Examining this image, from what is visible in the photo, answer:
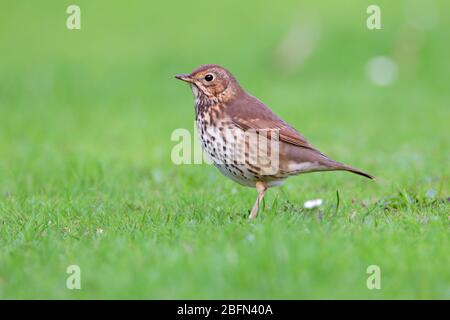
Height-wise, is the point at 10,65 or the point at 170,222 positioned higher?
the point at 10,65

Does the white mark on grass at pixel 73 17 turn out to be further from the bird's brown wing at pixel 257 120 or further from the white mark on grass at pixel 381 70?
the bird's brown wing at pixel 257 120

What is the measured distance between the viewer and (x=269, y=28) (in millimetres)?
16531

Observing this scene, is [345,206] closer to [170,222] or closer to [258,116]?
[258,116]

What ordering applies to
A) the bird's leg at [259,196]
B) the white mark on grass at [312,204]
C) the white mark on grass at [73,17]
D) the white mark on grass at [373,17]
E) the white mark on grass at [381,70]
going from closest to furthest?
1. the bird's leg at [259,196]
2. the white mark on grass at [312,204]
3. the white mark on grass at [381,70]
4. the white mark on grass at [373,17]
5. the white mark on grass at [73,17]

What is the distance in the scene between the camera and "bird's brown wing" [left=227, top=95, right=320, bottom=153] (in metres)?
6.66

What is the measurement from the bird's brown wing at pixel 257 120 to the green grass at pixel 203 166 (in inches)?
22.1

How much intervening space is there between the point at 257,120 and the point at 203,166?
2477 mm

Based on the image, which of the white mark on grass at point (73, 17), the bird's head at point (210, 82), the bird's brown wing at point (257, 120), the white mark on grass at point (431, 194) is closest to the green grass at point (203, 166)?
the white mark on grass at point (431, 194)

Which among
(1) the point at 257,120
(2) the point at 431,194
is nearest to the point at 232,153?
(1) the point at 257,120

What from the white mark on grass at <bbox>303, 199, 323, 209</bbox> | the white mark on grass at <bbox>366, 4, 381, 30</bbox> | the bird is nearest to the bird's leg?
the bird

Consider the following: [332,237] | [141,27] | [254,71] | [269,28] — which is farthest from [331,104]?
[332,237]

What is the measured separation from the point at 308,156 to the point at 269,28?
1012 centimetres

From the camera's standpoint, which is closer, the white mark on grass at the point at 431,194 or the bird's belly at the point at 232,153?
the bird's belly at the point at 232,153

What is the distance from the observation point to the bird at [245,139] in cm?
651
